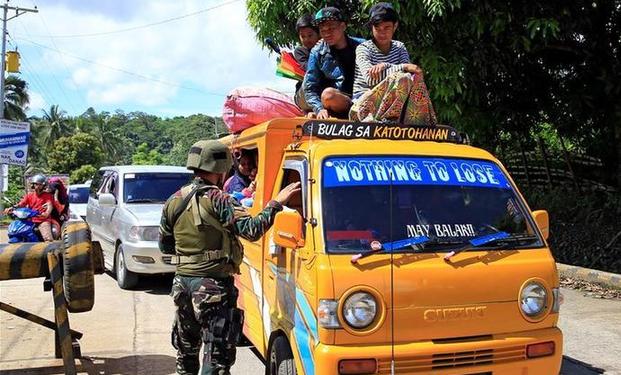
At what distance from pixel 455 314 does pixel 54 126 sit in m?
69.0

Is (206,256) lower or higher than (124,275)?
higher

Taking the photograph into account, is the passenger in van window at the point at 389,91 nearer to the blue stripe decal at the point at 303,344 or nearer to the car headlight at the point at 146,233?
the blue stripe decal at the point at 303,344

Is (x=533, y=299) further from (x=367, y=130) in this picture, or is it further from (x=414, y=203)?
(x=367, y=130)

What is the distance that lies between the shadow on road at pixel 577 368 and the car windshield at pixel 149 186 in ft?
20.5

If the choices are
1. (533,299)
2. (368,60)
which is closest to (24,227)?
(368,60)

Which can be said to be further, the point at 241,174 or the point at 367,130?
the point at 241,174

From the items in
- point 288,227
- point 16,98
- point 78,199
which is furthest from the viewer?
point 16,98

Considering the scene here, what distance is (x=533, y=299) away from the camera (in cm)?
347

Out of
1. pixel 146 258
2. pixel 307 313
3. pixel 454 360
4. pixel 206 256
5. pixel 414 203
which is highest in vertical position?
pixel 414 203

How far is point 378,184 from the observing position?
3703mm

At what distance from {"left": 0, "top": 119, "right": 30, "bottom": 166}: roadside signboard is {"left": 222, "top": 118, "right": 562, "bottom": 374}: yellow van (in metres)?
12.4

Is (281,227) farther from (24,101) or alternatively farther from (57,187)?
(24,101)

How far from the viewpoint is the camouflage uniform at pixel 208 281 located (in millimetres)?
3611

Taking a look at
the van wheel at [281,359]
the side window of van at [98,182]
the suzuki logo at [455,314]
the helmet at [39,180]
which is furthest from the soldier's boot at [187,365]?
the side window of van at [98,182]
